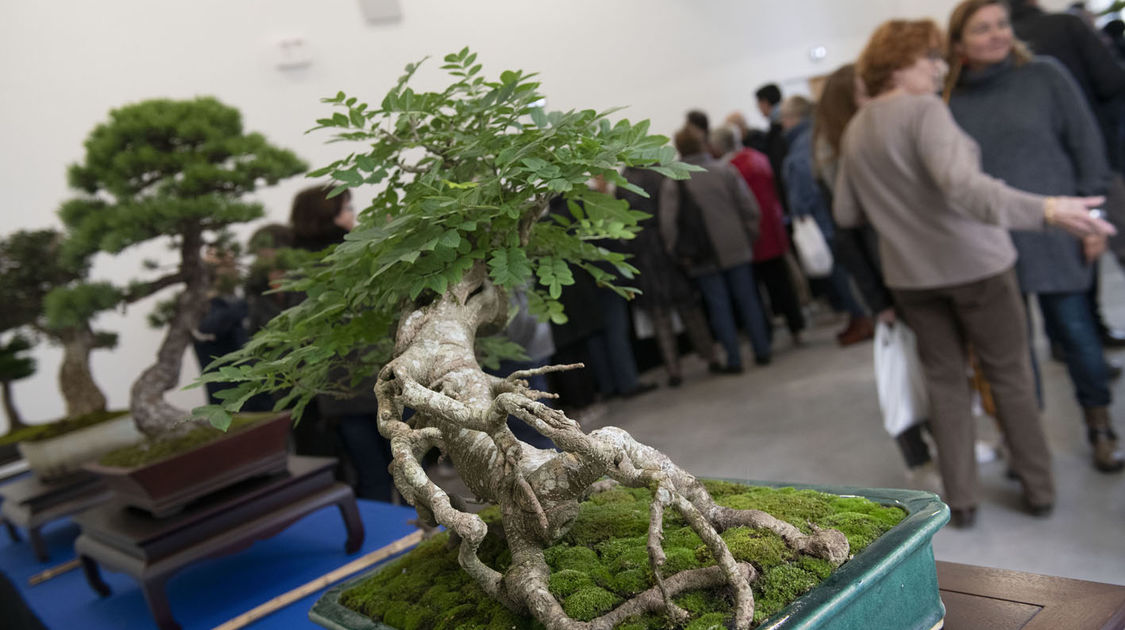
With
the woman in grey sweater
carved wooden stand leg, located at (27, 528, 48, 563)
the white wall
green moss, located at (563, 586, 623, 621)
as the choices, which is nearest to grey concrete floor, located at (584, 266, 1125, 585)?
green moss, located at (563, 586, 623, 621)

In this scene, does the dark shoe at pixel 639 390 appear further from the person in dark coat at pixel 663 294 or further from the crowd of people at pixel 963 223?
the crowd of people at pixel 963 223

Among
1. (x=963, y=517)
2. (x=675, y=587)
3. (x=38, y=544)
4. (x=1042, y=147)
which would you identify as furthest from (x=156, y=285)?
(x=1042, y=147)

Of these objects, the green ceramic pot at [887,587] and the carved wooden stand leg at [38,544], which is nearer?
the green ceramic pot at [887,587]

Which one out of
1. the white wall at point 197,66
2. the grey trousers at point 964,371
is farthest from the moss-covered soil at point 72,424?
the grey trousers at point 964,371

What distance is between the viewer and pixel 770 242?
4.91 meters

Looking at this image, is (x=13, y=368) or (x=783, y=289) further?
(x=783, y=289)

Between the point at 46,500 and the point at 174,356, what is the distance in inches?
36.1

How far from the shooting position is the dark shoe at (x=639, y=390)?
14.7ft

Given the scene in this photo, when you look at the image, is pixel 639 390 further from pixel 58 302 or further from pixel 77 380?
pixel 58 302

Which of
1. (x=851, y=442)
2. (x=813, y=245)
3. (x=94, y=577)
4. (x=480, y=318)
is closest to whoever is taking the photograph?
(x=480, y=318)

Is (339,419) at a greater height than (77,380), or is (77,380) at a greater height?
(77,380)

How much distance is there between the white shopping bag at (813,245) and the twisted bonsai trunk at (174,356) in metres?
3.52

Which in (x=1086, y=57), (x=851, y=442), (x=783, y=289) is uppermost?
(x=1086, y=57)

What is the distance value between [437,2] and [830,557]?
341cm
